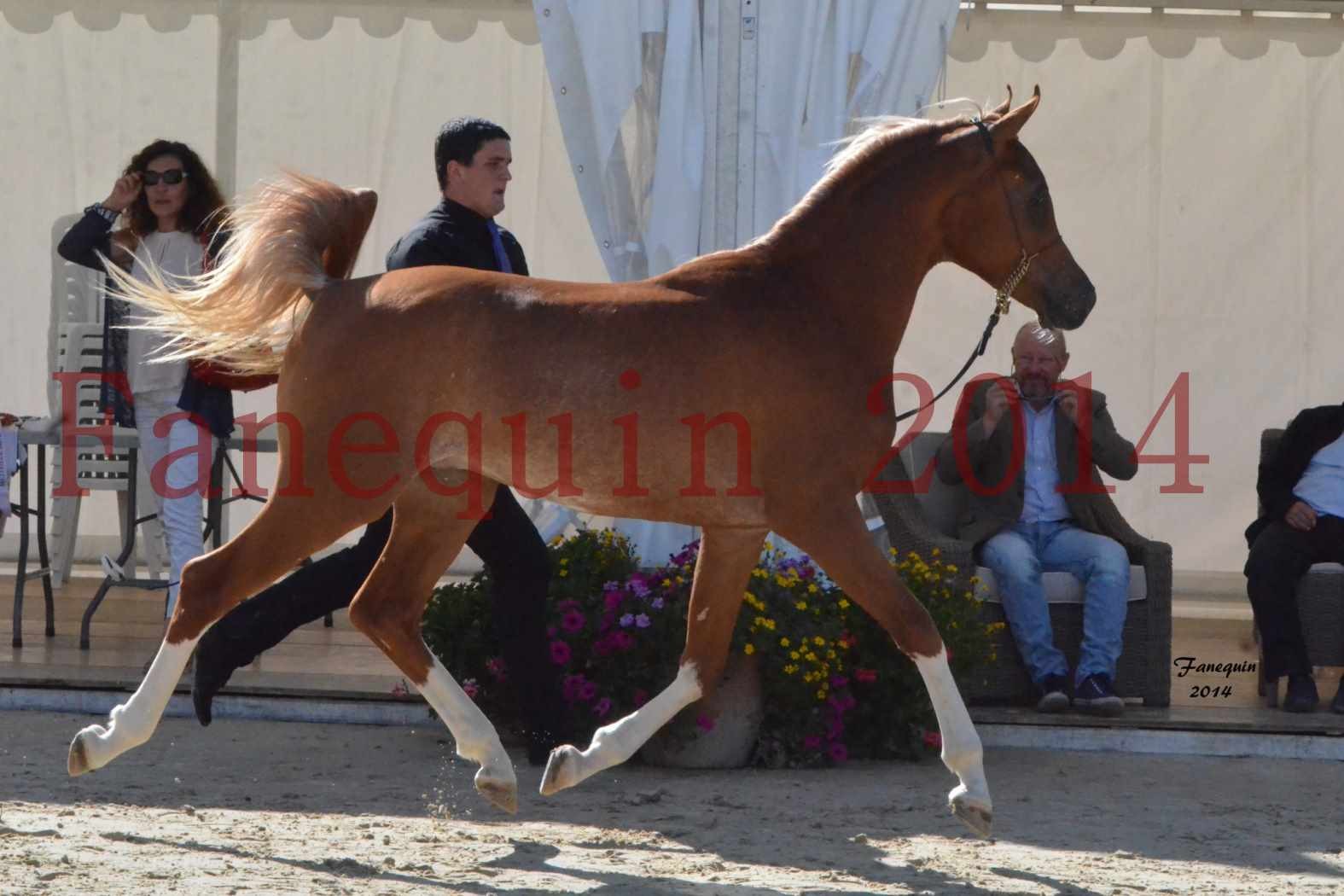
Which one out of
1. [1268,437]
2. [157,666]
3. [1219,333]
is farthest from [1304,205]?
[157,666]

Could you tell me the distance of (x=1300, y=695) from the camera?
6.20 m

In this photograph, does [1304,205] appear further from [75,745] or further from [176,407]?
[75,745]

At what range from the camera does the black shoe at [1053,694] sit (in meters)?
5.92

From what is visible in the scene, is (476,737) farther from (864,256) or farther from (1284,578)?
(1284,578)

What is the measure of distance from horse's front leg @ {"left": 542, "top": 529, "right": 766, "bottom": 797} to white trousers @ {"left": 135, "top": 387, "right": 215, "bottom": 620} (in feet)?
7.59

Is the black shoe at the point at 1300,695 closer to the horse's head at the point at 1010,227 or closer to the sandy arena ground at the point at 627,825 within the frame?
the sandy arena ground at the point at 627,825

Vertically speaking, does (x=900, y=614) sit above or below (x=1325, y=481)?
below

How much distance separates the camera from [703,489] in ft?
13.5

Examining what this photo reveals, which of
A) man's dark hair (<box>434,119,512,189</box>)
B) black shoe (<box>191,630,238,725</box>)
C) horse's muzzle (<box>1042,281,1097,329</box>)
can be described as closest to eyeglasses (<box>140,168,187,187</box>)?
man's dark hair (<box>434,119,512,189</box>)

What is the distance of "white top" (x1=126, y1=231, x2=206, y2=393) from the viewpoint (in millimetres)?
6121

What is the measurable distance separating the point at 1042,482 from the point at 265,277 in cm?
327

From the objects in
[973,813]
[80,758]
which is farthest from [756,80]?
[80,758]

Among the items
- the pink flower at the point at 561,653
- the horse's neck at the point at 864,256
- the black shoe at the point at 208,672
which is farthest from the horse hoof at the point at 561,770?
the black shoe at the point at 208,672

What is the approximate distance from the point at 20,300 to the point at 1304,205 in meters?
6.81
